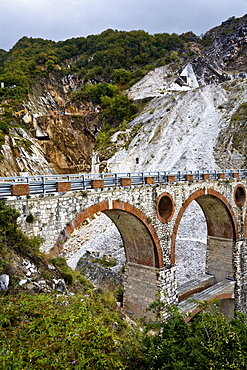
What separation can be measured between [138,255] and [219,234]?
29.5 ft

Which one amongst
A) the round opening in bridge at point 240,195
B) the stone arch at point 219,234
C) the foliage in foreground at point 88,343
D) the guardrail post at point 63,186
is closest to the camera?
the foliage in foreground at point 88,343

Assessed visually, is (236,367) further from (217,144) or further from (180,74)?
(180,74)

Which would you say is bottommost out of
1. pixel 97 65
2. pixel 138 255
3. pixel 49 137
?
pixel 138 255

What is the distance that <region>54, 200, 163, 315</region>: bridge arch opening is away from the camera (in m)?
12.9

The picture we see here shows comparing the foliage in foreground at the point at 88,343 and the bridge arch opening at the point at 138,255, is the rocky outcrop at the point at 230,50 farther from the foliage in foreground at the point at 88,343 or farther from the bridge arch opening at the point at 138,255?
the foliage in foreground at the point at 88,343

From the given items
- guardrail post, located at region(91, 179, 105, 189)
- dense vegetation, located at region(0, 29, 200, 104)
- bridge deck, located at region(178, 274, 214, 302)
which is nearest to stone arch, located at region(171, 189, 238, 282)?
bridge deck, located at region(178, 274, 214, 302)

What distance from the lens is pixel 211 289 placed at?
60.3ft

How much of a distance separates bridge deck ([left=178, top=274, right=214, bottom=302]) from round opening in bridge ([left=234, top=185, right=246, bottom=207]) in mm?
6320

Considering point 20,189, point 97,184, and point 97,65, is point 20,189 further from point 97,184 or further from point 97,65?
point 97,65

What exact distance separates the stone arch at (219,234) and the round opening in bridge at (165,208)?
4844 mm

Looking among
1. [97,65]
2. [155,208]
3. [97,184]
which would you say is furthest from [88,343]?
[97,65]

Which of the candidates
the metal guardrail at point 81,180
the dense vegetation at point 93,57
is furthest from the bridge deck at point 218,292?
the dense vegetation at point 93,57

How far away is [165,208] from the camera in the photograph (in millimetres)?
15000

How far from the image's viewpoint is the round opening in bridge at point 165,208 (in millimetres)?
14117
